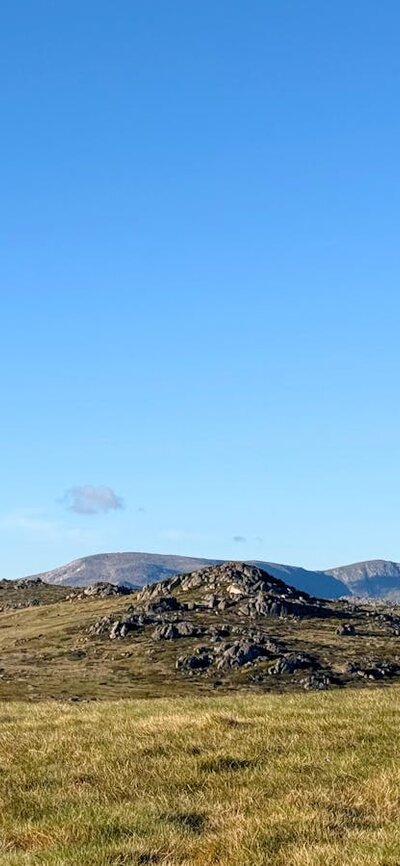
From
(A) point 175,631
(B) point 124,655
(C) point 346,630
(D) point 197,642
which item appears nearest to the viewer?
(B) point 124,655

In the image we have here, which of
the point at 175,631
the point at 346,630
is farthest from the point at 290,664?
the point at 346,630

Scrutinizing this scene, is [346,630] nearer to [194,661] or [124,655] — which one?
[194,661]

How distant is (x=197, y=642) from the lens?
96.1 metres

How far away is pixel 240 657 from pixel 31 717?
6503cm

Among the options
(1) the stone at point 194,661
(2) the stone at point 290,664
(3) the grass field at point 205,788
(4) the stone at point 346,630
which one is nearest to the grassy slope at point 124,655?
(4) the stone at point 346,630

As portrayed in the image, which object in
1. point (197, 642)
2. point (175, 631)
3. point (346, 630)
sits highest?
point (346, 630)

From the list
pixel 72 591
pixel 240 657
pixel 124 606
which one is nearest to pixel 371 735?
pixel 240 657

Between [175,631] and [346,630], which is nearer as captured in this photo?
[175,631]

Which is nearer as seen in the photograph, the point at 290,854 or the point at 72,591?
the point at 290,854

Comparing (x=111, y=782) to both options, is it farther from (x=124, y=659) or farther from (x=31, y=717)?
(x=124, y=659)

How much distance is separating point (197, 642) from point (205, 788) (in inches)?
3248

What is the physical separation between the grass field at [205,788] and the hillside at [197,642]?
177ft

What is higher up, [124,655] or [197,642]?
[197,642]

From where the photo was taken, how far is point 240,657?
87.8 metres
